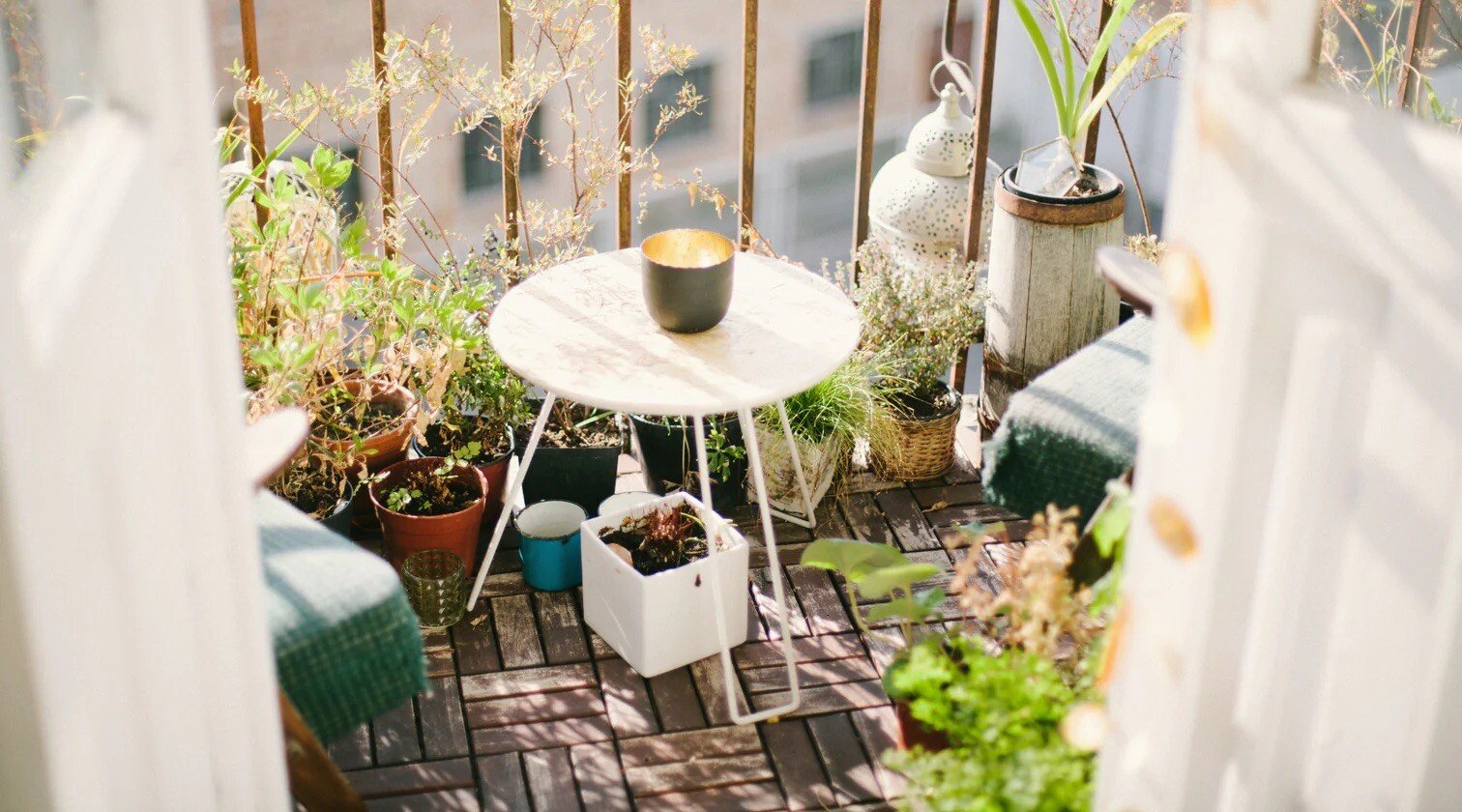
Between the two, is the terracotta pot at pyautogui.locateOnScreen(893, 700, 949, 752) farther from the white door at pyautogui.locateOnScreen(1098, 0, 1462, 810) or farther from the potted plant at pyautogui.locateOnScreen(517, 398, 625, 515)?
the potted plant at pyautogui.locateOnScreen(517, 398, 625, 515)

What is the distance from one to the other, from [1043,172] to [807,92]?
1582 centimetres

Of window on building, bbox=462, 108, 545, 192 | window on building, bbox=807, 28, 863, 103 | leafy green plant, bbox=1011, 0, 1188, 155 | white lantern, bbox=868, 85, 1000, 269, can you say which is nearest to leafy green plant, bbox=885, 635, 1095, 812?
leafy green plant, bbox=1011, 0, 1188, 155

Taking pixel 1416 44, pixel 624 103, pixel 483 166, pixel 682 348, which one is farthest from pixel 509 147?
pixel 483 166

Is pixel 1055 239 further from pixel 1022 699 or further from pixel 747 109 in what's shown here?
pixel 1022 699

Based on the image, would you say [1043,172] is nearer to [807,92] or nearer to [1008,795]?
[1008,795]

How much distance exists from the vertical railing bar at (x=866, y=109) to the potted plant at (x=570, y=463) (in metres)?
0.75

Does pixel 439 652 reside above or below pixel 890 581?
below

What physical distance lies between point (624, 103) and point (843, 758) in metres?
1.40

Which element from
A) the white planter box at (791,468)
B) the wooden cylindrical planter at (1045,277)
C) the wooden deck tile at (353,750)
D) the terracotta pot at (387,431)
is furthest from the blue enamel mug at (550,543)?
the wooden cylindrical planter at (1045,277)

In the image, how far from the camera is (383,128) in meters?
3.03

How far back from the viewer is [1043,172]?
3191 millimetres

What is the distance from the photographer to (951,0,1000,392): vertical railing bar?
10.4 feet

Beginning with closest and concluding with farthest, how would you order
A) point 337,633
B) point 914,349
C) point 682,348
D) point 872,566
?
1. point 337,633
2. point 872,566
3. point 682,348
4. point 914,349

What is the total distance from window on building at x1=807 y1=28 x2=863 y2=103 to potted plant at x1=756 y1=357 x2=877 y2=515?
52.1 ft
